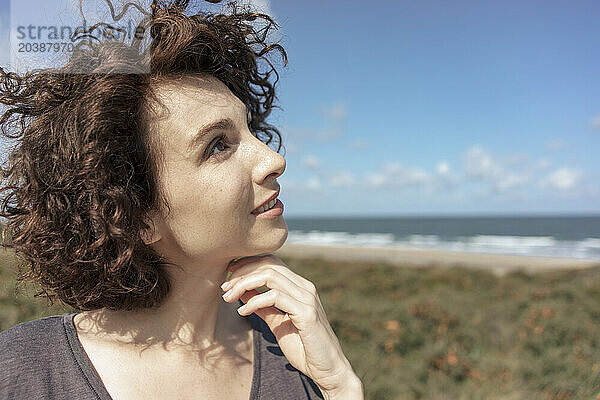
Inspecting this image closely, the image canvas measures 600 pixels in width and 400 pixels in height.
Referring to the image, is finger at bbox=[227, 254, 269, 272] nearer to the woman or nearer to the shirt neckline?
the woman

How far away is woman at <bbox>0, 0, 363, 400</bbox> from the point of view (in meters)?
1.47

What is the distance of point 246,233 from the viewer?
1.55 m

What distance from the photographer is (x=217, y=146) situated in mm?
1546

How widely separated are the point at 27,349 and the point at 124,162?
65 centimetres

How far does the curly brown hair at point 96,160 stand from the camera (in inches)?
57.4

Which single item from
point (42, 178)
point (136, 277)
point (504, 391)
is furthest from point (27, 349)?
point (504, 391)

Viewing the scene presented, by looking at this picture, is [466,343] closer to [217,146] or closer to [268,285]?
[268,285]

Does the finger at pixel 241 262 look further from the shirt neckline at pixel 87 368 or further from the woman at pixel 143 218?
the shirt neckline at pixel 87 368

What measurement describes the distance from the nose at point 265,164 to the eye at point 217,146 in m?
0.10

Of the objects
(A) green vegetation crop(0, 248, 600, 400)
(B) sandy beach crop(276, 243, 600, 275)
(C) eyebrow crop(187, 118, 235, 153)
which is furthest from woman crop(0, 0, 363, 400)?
(B) sandy beach crop(276, 243, 600, 275)

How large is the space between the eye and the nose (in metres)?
0.10

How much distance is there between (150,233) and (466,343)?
173 inches

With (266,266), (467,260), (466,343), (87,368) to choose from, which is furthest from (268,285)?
(467,260)

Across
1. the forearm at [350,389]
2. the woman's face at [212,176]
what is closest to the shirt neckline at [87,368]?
the forearm at [350,389]
